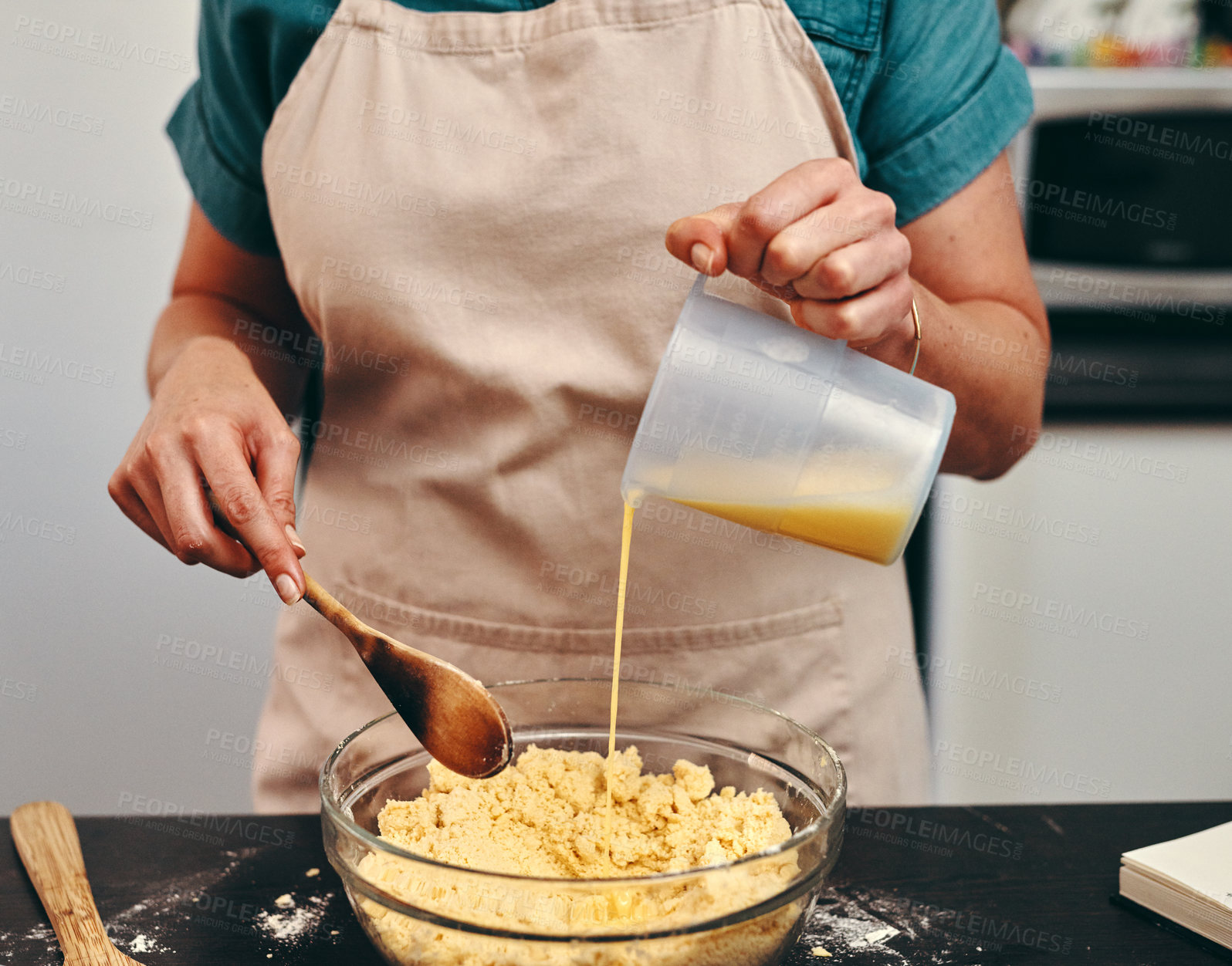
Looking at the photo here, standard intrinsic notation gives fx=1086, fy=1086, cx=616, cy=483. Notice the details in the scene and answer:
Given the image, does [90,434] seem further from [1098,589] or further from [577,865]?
[1098,589]

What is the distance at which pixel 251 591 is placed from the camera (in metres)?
1.97

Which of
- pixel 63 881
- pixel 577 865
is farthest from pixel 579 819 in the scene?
pixel 63 881

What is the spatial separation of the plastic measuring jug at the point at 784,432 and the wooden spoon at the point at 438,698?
17 cm

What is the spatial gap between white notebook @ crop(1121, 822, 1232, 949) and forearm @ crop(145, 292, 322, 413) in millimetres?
872

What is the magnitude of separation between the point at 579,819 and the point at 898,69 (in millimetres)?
705

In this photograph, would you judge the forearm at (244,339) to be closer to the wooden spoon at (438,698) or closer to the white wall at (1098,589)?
the wooden spoon at (438,698)

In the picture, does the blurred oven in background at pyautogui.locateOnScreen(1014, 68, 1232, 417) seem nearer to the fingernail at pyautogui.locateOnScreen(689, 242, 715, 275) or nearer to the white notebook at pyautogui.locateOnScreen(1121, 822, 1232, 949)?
the white notebook at pyautogui.locateOnScreen(1121, 822, 1232, 949)

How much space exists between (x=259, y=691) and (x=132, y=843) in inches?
48.7

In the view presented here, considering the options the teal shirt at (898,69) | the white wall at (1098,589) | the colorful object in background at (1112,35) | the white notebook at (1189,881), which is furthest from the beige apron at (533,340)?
the colorful object in background at (1112,35)

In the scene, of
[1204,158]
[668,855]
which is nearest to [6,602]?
[668,855]

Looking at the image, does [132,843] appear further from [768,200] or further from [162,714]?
[162,714]

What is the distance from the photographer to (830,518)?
2.37 ft

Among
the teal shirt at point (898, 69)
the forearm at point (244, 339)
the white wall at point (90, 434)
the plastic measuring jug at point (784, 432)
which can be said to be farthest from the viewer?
the white wall at point (90, 434)

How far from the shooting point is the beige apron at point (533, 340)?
0.95 meters
